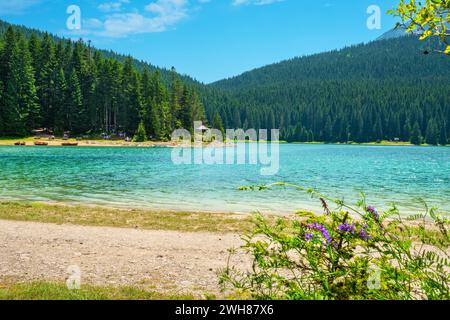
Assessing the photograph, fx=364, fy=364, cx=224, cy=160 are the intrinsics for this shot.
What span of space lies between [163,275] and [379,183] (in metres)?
27.2

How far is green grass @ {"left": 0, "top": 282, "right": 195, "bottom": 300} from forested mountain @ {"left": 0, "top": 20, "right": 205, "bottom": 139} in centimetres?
8580

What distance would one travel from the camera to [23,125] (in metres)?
85.3

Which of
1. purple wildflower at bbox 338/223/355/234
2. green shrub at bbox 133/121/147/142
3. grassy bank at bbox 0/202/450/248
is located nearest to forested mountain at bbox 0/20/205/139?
green shrub at bbox 133/121/147/142

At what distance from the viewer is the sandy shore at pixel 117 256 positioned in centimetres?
831

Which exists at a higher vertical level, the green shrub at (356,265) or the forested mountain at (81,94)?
the forested mountain at (81,94)

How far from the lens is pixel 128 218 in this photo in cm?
1612

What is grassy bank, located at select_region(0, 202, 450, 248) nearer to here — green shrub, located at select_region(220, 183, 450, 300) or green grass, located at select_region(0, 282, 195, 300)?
green grass, located at select_region(0, 282, 195, 300)

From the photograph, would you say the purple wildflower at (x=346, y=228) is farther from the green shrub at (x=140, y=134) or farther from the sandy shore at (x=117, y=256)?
the green shrub at (x=140, y=134)

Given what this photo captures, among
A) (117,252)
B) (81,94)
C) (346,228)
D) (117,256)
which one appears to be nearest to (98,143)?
(81,94)

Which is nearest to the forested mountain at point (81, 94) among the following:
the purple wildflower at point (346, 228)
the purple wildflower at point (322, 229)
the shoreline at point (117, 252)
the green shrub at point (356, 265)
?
the shoreline at point (117, 252)

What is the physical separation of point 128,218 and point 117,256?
6.05 metres

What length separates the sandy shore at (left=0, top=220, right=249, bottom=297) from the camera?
831 cm

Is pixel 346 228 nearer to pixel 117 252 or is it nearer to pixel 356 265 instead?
pixel 356 265

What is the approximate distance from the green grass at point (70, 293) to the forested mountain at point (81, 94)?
3378 inches
